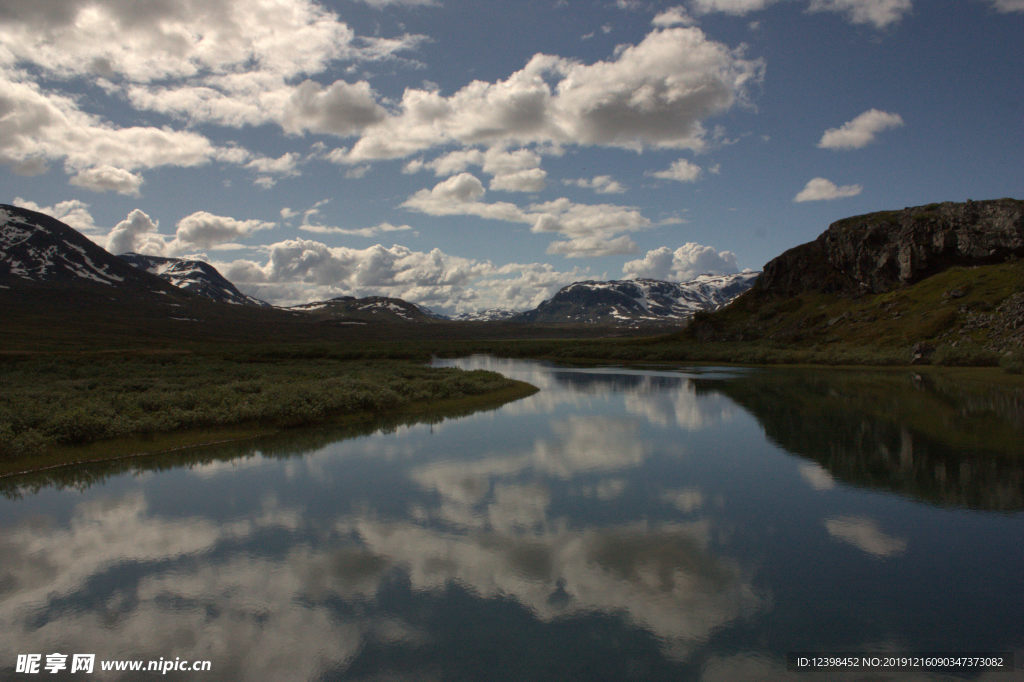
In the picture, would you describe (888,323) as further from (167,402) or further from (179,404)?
(167,402)

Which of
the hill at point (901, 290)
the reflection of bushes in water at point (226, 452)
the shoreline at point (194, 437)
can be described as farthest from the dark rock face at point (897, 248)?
the reflection of bushes in water at point (226, 452)

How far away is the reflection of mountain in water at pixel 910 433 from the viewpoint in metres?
22.8

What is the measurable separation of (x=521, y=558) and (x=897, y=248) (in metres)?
158

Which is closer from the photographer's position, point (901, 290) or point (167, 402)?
point (167, 402)

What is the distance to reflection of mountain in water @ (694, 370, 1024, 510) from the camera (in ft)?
74.8

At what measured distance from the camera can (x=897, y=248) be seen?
13738 centimetres

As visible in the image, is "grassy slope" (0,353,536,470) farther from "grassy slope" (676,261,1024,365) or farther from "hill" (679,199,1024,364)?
"hill" (679,199,1024,364)

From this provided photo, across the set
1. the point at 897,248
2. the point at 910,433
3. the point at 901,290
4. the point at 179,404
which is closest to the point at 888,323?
the point at 901,290

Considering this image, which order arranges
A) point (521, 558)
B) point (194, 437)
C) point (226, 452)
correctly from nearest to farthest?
point (521, 558) → point (226, 452) → point (194, 437)

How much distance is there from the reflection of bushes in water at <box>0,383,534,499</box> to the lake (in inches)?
9.3

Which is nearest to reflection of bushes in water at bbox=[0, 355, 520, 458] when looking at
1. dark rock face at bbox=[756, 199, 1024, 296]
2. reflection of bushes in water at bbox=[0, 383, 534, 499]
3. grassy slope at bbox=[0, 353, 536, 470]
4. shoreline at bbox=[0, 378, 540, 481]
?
grassy slope at bbox=[0, 353, 536, 470]

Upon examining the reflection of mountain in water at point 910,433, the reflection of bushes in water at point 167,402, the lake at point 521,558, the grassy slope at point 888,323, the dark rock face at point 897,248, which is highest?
the dark rock face at point 897,248

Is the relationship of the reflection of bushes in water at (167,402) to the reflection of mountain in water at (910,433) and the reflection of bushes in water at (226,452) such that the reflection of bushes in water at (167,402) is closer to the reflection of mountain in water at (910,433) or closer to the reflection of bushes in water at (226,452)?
the reflection of bushes in water at (226,452)

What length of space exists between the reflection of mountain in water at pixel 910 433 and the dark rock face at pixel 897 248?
88035 mm
